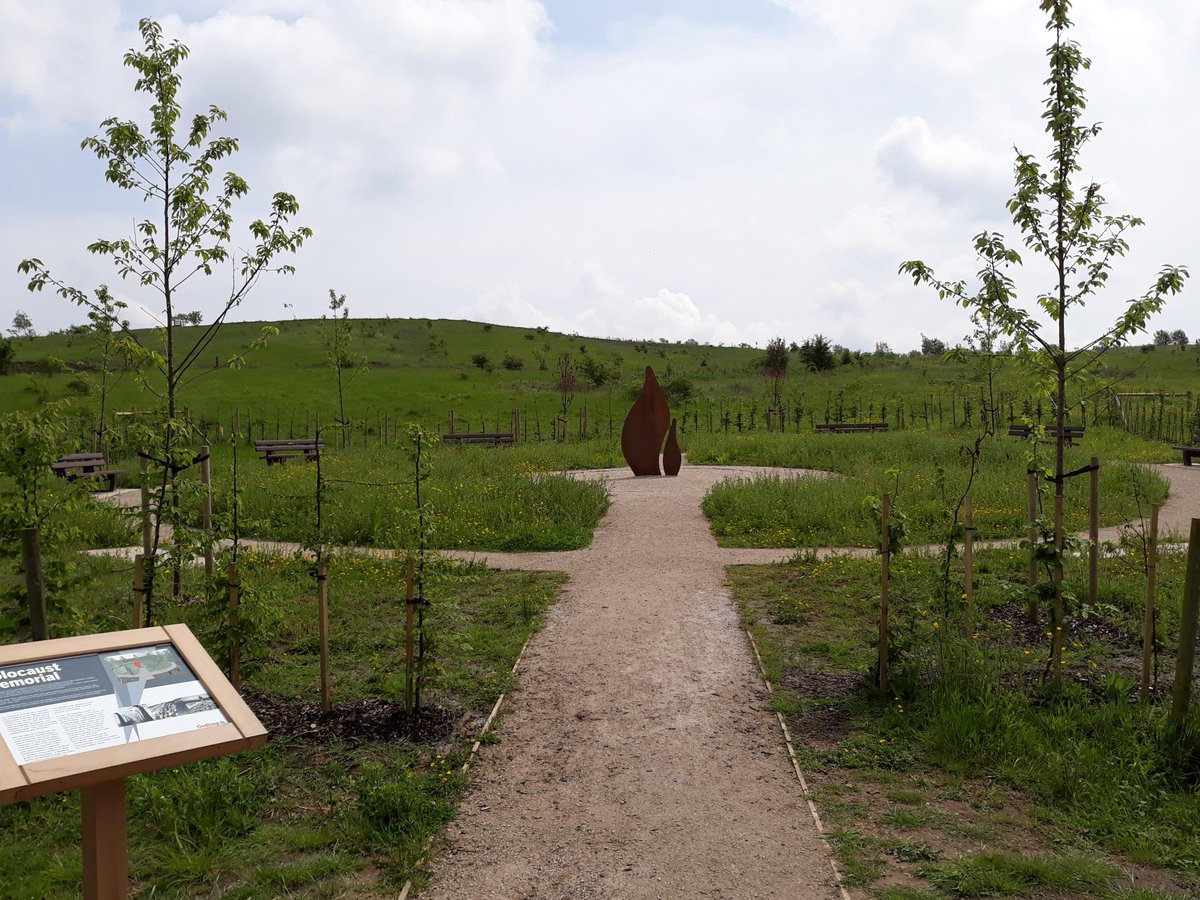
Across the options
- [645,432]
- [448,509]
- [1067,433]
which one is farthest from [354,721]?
[1067,433]

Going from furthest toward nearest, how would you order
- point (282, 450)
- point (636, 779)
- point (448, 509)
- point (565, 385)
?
point (565, 385)
point (282, 450)
point (448, 509)
point (636, 779)

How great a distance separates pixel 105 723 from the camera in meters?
3.53

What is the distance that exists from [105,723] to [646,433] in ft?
54.4

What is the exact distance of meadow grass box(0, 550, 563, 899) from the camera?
4355 mm

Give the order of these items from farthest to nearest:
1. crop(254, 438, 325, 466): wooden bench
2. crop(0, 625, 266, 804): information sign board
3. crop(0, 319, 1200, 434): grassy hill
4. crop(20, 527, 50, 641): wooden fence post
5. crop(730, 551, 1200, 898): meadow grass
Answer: crop(0, 319, 1200, 434): grassy hill, crop(254, 438, 325, 466): wooden bench, crop(20, 527, 50, 641): wooden fence post, crop(730, 551, 1200, 898): meadow grass, crop(0, 625, 266, 804): information sign board

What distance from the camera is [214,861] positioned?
4445 millimetres

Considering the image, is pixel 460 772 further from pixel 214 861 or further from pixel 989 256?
pixel 989 256

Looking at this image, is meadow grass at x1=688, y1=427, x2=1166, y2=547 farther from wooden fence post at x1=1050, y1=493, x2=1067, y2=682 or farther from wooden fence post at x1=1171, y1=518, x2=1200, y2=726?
wooden fence post at x1=1171, y1=518, x2=1200, y2=726

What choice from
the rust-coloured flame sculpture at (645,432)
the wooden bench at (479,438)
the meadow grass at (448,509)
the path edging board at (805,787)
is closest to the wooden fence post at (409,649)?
the path edging board at (805,787)

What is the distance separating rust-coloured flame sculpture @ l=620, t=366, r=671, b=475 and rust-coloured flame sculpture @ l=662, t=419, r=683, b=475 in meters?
0.17

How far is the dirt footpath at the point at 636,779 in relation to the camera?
439 centimetres

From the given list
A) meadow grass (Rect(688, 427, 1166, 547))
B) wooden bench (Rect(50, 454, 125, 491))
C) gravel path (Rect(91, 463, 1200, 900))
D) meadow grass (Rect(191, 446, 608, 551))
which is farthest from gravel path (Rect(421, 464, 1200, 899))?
wooden bench (Rect(50, 454, 125, 491))

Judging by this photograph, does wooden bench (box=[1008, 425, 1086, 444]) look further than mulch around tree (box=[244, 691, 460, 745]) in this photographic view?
Yes

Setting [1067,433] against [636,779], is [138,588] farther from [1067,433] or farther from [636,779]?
[1067,433]
